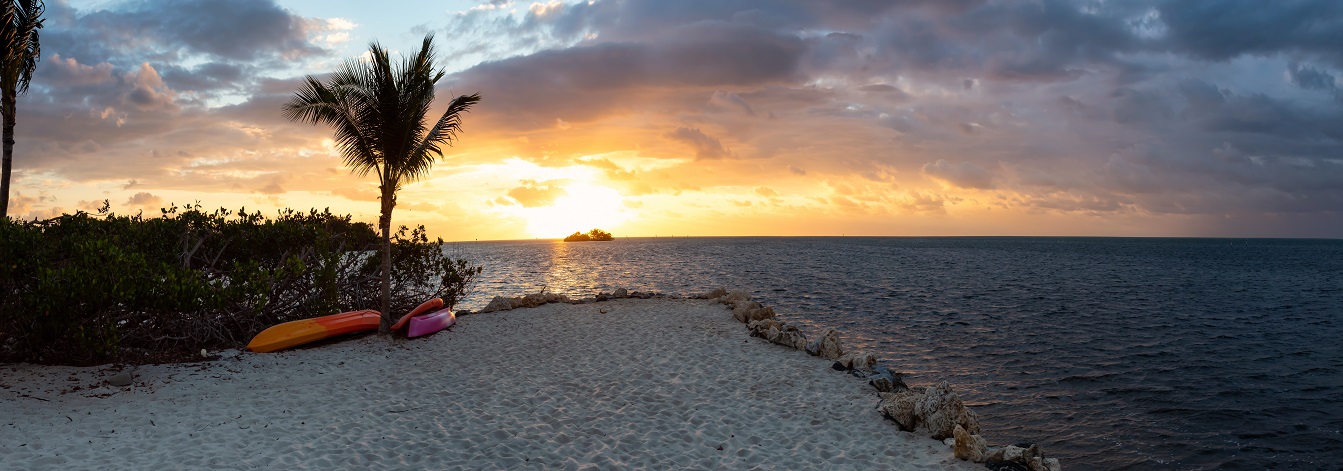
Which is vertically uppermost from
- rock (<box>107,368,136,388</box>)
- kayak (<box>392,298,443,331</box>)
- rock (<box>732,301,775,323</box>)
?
kayak (<box>392,298,443,331</box>)

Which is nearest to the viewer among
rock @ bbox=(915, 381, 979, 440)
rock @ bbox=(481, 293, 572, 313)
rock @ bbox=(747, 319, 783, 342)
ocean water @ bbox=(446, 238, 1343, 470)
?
rock @ bbox=(915, 381, 979, 440)

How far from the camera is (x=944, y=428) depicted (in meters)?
11.0

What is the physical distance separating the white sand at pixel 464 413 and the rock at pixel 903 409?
233mm

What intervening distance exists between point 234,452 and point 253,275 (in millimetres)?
9283

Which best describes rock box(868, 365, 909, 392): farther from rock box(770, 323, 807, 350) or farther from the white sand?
rock box(770, 323, 807, 350)

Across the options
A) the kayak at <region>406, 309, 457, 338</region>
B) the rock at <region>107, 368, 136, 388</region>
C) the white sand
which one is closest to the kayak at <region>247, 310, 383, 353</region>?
the white sand

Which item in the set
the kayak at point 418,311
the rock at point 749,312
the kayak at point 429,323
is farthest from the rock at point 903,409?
the kayak at point 418,311

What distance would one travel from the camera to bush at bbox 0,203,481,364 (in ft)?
45.7

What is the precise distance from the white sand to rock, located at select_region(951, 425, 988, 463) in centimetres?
17

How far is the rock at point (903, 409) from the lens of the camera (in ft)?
37.5

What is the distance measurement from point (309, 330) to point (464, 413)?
27.0ft

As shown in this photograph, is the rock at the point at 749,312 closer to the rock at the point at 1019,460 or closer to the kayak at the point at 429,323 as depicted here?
the kayak at the point at 429,323

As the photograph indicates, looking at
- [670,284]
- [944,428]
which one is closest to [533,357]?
[944,428]

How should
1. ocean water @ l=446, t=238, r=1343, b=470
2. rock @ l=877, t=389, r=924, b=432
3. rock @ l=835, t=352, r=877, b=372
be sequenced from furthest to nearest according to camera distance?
rock @ l=835, t=352, r=877, b=372 < ocean water @ l=446, t=238, r=1343, b=470 < rock @ l=877, t=389, r=924, b=432
